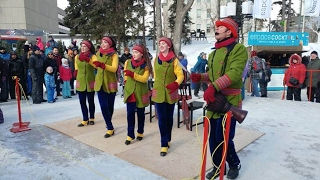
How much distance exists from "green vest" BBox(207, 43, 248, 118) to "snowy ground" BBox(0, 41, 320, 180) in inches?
42.0

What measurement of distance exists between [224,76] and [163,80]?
130cm

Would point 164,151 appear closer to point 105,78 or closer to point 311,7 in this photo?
point 105,78

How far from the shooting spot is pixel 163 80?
12.8 ft

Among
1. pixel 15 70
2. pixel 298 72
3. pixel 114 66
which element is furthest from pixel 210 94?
pixel 15 70

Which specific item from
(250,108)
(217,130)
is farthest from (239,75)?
(250,108)

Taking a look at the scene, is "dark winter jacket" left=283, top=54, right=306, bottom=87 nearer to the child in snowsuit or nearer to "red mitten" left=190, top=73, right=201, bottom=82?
"red mitten" left=190, top=73, right=201, bottom=82

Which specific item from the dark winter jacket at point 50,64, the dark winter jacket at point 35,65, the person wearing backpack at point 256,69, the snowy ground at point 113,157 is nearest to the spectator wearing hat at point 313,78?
the person wearing backpack at point 256,69

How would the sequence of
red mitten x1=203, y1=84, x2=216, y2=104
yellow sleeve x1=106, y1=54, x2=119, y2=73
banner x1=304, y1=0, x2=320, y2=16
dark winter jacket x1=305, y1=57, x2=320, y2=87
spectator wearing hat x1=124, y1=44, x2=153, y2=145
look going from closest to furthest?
1. red mitten x1=203, y1=84, x2=216, y2=104
2. spectator wearing hat x1=124, y1=44, x2=153, y2=145
3. yellow sleeve x1=106, y1=54, x2=119, y2=73
4. dark winter jacket x1=305, y1=57, x2=320, y2=87
5. banner x1=304, y1=0, x2=320, y2=16

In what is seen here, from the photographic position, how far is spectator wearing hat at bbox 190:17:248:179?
276cm

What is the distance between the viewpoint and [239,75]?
9.20ft

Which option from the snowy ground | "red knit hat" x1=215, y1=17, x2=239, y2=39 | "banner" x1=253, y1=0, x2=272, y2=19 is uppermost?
"banner" x1=253, y1=0, x2=272, y2=19

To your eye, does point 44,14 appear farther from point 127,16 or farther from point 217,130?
point 217,130

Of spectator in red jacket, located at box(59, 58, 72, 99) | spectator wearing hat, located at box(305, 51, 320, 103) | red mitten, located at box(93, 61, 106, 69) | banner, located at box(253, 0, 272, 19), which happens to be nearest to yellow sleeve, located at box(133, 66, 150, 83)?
red mitten, located at box(93, 61, 106, 69)

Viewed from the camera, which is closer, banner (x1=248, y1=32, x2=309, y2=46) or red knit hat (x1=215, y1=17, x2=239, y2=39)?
red knit hat (x1=215, y1=17, x2=239, y2=39)
